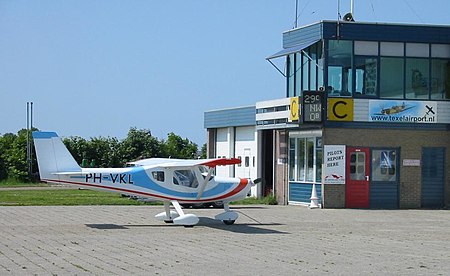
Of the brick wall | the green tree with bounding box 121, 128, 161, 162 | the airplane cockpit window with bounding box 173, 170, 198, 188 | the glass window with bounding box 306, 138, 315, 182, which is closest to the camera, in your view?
the airplane cockpit window with bounding box 173, 170, 198, 188

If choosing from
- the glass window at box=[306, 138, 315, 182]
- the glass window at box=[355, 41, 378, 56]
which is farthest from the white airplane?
the glass window at box=[355, 41, 378, 56]

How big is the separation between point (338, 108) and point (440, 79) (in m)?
4.32

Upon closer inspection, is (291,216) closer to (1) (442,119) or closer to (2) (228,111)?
(1) (442,119)

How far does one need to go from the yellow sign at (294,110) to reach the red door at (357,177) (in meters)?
2.24

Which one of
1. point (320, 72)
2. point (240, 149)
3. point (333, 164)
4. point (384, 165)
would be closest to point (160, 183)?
point (333, 164)

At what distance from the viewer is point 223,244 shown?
64.0 feet

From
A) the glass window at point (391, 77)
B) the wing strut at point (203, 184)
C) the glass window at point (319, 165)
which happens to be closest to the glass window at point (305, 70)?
the glass window at point (319, 165)

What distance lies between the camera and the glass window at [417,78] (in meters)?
33.2

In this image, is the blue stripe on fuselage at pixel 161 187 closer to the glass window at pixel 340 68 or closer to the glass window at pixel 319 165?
the glass window at pixel 319 165

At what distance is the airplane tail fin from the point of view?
77.3 ft

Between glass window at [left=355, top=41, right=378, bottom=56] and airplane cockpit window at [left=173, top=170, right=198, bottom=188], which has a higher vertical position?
glass window at [left=355, top=41, right=378, bottom=56]

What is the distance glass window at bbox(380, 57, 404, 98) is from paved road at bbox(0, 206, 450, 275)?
16.8 feet

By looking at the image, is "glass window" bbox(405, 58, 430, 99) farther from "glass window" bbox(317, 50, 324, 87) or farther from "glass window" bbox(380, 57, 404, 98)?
"glass window" bbox(317, 50, 324, 87)

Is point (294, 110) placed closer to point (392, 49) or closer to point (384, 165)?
point (384, 165)
